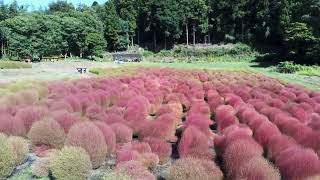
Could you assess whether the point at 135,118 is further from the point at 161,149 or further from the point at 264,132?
the point at 264,132

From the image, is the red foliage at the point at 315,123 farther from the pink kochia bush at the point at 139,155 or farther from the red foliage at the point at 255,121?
the pink kochia bush at the point at 139,155

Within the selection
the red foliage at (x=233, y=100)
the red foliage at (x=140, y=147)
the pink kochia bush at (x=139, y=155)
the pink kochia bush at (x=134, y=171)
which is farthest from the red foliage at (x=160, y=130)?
the red foliage at (x=233, y=100)

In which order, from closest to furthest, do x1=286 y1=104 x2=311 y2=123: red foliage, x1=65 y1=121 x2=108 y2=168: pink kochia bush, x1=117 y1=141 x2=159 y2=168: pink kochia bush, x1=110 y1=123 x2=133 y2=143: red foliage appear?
x1=117 y1=141 x2=159 y2=168: pink kochia bush
x1=65 y1=121 x2=108 y2=168: pink kochia bush
x1=110 y1=123 x2=133 y2=143: red foliage
x1=286 y1=104 x2=311 y2=123: red foliage

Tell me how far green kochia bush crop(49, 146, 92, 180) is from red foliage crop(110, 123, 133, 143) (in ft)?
9.68

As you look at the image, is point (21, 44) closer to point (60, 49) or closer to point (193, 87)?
point (60, 49)

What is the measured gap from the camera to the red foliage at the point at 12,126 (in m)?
14.9

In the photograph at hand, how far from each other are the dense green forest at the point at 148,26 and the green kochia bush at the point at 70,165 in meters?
57.5

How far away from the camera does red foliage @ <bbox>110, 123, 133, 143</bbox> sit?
14.5 m

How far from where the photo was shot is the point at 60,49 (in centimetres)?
8012

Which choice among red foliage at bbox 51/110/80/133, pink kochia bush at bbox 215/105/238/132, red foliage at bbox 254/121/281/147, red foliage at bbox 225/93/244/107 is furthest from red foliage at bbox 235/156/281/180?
red foliage at bbox 225/93/244/107

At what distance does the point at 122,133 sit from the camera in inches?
574

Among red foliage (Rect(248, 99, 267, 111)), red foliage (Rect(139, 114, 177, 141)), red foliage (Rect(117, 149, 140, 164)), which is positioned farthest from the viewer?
red foliage (Rect(248, 99, 267, 111))

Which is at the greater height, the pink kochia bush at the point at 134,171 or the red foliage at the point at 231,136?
the red foliage at the point at 231,136

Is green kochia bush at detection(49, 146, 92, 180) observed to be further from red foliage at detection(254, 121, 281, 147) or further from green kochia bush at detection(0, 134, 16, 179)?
red foliage at detection(254, 121, 281, 147)
